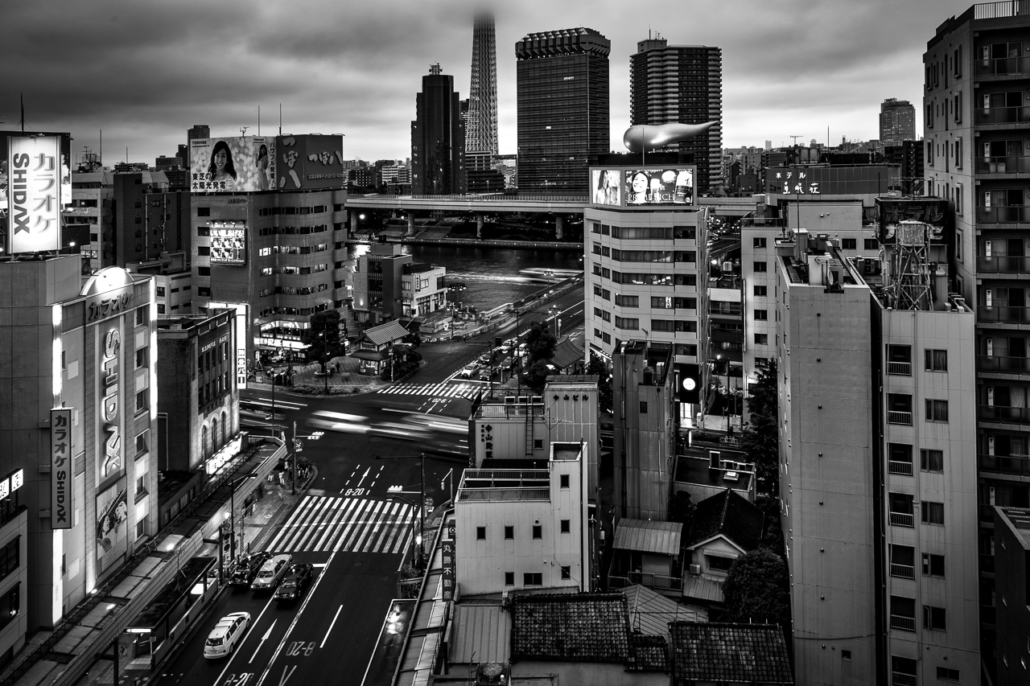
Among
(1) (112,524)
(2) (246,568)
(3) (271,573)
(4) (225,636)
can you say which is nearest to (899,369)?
(4) (225,636)

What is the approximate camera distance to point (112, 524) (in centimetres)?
3256

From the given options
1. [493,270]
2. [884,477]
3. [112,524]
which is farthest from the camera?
[493,270]

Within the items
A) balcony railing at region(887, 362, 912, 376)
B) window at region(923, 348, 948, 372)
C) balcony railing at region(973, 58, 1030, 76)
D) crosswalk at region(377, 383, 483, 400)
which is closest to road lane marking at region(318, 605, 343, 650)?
balcony railing at region(887, 362, 912, 376)

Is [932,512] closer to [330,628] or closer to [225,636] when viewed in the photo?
[330,628]

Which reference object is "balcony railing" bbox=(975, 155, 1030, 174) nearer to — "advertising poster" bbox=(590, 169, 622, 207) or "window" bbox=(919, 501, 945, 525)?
"window" bbox=(919, 501, 945, 525)

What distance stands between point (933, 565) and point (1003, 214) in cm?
1035

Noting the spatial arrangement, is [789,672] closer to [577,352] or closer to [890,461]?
[890,461]

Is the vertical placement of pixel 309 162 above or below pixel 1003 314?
above

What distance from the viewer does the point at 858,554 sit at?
26078 mm

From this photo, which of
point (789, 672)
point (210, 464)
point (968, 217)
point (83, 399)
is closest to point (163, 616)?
point (83, 399)

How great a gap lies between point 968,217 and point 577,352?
147ft

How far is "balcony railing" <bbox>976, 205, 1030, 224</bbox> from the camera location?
85.8 feet

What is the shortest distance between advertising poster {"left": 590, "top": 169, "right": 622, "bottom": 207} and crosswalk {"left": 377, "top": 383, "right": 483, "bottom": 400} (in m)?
16.7

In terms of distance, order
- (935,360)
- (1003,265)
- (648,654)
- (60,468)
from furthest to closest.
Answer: (60,468) → (1003,265) → (935,360) → (648,654)
